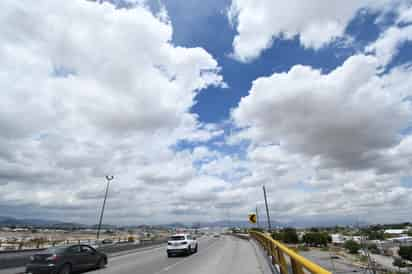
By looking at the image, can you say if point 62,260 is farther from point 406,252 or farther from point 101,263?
point 406,252

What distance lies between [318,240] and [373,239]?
42.3 m

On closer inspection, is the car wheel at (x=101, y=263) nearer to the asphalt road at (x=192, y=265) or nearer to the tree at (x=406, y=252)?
the asphalt road at (x=192, y=265)

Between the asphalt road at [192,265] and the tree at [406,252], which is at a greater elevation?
the tree at [406,252]

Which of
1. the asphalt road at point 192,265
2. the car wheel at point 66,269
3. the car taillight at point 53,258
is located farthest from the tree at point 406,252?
the car taillight at point 53,258

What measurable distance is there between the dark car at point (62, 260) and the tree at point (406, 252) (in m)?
45.4

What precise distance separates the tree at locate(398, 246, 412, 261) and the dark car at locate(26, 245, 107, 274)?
45397 mm

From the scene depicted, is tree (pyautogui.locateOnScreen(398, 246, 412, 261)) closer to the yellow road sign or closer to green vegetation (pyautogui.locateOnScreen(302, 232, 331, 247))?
green vegetation (pyautogui.locateOnScreen(302, 232, 331, 247))

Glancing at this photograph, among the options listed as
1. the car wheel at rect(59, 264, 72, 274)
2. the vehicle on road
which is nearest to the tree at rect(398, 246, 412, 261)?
the vehicle on road

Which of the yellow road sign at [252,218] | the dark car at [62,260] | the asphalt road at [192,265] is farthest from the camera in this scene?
the yellow road sign at [252,218]

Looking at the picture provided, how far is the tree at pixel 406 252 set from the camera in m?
44.2

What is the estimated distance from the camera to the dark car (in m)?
14.2

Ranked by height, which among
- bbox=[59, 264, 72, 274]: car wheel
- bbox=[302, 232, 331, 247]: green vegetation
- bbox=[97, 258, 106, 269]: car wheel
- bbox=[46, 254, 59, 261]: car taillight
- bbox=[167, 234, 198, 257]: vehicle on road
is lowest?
bbox=[59, 264, 72, 274]: car wheel

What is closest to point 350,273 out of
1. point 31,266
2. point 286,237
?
point 31,266

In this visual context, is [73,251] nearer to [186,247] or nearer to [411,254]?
[186,247]
